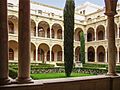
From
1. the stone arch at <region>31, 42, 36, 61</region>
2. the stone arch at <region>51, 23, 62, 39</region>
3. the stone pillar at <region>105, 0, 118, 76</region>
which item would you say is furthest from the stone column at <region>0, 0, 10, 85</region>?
the stone arch at <region>51, 23, 62, 39</region>

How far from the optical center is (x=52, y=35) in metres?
34.8

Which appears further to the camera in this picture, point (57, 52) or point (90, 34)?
point (90, 34)

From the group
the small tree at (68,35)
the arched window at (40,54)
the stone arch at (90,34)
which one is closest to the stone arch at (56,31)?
the arched window at (40,54)

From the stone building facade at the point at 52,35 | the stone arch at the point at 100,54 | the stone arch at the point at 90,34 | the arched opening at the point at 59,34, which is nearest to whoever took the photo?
the stone building facade at the point at 52,35

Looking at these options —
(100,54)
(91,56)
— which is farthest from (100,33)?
(91,56)

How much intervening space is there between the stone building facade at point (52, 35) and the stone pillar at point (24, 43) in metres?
23.6

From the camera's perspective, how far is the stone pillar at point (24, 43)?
474cm

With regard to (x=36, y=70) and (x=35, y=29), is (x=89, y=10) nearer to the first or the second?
(x=35, y=29)

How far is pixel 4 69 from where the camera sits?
14.5ft

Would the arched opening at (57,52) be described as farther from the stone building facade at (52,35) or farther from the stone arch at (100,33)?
the stone arch at (100,33)

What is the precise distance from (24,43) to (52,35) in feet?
98.8

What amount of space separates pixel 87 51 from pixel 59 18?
8236 mm

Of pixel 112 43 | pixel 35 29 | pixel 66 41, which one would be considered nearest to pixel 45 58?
pixel 35 29

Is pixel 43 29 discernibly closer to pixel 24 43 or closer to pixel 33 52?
pixel 33 52
